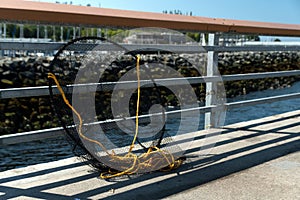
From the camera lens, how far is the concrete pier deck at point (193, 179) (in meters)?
3.07

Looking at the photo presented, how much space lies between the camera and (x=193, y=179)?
3.41m

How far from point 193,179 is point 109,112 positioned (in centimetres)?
101

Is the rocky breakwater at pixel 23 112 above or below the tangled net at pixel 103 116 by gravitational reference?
below

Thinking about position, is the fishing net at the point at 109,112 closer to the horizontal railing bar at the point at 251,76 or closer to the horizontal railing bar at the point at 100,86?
the horizontal railing bar at the point at 100,86

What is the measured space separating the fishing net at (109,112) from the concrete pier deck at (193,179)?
16 centimetres

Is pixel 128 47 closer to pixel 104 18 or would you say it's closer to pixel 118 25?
pixel 118 25

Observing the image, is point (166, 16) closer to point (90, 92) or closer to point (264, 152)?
point (90, 92)

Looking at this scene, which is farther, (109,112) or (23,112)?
(23,112)

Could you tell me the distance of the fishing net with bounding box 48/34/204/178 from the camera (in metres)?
3.43

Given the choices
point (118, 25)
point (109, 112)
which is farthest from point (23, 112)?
point (118, 25)

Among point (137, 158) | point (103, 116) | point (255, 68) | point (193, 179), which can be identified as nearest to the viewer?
point (193, 179)

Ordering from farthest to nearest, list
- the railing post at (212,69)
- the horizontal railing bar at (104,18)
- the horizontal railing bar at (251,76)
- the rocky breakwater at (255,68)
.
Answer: the rocky breakwater at (255,68), the railing post at (212,69), the horizontal railing bar at (251,76), the horizontal railing bar at (104,18)

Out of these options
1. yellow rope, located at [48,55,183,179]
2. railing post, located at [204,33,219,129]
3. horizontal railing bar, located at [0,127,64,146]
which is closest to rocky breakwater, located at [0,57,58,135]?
railing post, located at [204,33,219,129]

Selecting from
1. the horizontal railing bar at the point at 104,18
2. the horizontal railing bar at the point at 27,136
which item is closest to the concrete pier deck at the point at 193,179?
the horizontal railing bar at the point at 27,136
